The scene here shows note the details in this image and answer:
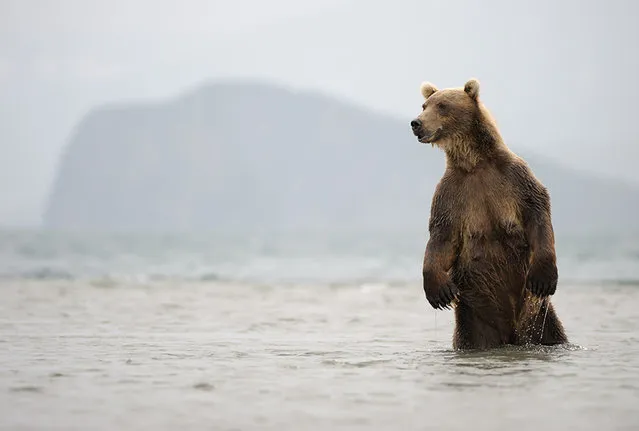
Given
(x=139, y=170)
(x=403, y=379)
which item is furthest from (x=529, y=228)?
(x=139, y=170)

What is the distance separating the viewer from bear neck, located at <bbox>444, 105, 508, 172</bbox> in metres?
7.42

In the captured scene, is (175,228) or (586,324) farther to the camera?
(175,228)

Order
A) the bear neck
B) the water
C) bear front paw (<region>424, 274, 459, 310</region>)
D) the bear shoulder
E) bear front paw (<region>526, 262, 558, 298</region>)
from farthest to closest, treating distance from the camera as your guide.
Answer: the bear neck
bear front paw (<region>424, 274, 459, 310</region>)
the bear shoulder
bear front paw (<region>526, 262, 558, 298</region>)
the water

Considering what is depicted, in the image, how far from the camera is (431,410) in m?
5.18

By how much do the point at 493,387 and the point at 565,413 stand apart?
784mm

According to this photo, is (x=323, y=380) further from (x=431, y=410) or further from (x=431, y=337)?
(x=431, y=337)

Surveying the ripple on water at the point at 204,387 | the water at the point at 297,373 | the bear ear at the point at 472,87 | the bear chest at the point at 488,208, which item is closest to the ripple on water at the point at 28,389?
the water at the point at 297,373

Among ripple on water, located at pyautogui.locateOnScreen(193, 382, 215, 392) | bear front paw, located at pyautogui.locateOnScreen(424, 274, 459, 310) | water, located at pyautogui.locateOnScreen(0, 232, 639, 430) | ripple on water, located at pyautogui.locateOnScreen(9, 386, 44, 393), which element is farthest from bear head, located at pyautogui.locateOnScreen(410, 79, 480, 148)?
ripple on water, located at pyautogui.locateOnScreen(9, 386, 44, 393)

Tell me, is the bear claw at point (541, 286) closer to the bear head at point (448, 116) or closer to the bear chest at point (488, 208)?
the bear chest at point (488, 208)

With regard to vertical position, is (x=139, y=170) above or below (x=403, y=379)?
above

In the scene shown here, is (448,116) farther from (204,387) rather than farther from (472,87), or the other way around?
(204,387)

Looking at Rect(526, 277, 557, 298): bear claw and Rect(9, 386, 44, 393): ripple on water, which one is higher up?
Rect(526, 277, 557, 298): bear claw

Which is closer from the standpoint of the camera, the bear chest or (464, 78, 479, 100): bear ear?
the bear chest

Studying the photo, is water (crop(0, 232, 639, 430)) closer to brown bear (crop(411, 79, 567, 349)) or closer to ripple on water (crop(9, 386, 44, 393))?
ripple on water (crop(9, 386, 44, 393))
